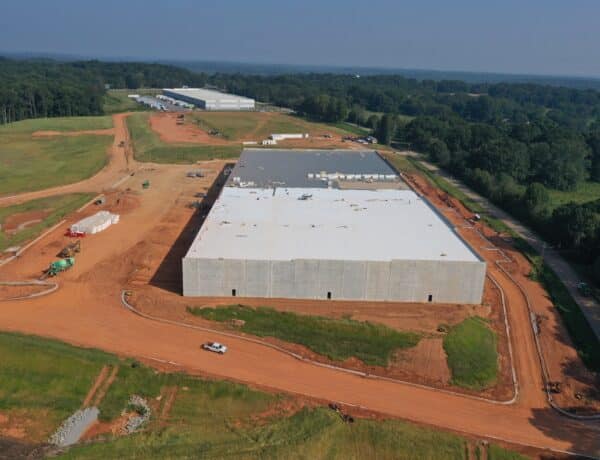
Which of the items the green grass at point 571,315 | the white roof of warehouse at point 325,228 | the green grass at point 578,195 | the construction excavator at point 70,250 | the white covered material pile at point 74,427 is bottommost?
the white covered material pile at point 74,427

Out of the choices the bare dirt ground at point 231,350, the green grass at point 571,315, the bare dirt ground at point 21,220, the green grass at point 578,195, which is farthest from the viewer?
the green grass at point 578,195

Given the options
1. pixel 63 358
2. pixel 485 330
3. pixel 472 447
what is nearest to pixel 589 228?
pixel 485 330

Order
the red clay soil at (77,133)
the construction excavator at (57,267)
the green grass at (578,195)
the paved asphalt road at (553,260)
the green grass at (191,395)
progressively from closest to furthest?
the green grass at (191,395)
the paved asphalt road at (553,260)
the construction excavator at (57,267)
the green grass at (578,195)
the red clay soil at (77,133)

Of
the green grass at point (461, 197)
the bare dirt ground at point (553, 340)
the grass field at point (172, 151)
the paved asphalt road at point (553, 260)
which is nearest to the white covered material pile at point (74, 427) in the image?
the bare dirt ground at point (553, 340)

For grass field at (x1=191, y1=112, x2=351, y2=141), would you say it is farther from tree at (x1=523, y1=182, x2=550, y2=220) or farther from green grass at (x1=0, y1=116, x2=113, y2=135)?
tree at (x1=523, y1=182, x2=550, y2=220)

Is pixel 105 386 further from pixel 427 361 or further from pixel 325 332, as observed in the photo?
pixel 427 361

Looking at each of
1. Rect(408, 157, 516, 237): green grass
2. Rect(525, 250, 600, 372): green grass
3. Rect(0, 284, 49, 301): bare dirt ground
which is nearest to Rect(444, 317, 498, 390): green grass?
Rect(525, 250, 600, 372): green grass

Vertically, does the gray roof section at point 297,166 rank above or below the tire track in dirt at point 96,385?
above

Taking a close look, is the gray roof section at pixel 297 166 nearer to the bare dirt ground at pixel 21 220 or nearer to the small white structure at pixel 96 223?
the small white structure at pixel 96 223

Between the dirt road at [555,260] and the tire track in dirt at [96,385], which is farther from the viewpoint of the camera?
the dirt road at [555,260]
